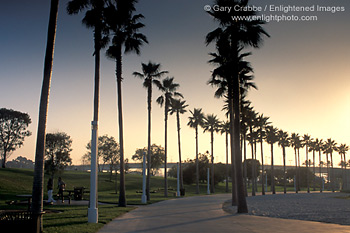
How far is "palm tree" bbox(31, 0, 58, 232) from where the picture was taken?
1214 centimetres

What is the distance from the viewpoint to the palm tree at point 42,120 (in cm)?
Result: 1214

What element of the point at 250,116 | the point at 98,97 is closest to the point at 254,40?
the point at 98,97

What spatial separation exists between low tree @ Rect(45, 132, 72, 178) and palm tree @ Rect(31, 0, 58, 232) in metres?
Answer: 37.2

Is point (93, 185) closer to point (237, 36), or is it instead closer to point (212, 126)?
point (237, 36)

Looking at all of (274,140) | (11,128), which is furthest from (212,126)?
(11,128)

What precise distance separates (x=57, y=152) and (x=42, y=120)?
37.8m

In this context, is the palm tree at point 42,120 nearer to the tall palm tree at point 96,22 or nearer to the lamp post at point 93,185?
the lamp post at point 93,185

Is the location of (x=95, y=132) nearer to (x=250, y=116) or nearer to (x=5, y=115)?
(x=250, y=116)

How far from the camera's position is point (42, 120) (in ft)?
41.9

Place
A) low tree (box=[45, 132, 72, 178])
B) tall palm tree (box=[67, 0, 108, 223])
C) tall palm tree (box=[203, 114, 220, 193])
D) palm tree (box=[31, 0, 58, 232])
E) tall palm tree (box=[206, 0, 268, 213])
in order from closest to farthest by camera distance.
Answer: palm tree (box=[31, 0, 58, 232])
tall palm tree (box=[67, 0, 108, 223])
tall palm tree (box=[206, 0, 268, 213])
low tree (box=[45, 132, 72, 178])
tall palm tree (box=[203, 114, 220, 193])

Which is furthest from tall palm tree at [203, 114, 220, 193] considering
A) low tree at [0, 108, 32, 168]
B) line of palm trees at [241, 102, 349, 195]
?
low tree at [0, 108, 32, 168]

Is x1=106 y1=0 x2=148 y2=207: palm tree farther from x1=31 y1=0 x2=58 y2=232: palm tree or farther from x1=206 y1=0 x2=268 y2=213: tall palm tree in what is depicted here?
x1=31 y1=0 x2=58 y2=232: palm tree

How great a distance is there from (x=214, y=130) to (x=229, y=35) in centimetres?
5095

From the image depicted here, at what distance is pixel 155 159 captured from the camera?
105 metres
